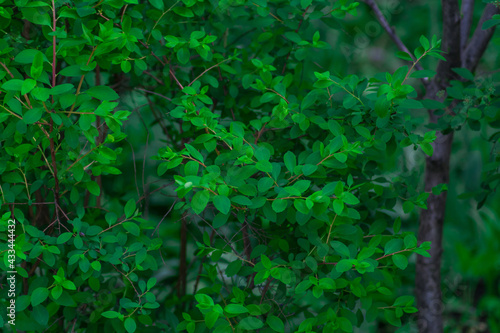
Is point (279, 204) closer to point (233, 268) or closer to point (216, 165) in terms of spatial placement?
point (216, 165)

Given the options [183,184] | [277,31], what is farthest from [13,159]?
[277,31]

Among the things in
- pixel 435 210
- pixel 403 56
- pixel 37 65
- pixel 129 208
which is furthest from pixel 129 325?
pixel 435 210

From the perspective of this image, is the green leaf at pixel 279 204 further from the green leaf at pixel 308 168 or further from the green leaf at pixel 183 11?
the green leaf at pixel 183 11

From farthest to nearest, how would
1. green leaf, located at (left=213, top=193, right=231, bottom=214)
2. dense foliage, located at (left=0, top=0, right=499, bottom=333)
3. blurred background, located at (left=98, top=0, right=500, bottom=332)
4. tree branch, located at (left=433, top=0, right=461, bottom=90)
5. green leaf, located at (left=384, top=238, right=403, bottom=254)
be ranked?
blurred background, located at (left=98, top=0, right=500, bottom=332)
tree branch, located at (left=433, top=0, right=461, bottom=90)
green leaf, located at (left=384, top=238, right=403, bottom=254)
dense foliage, located at (left=0, top=0, right=499, bottom=333)
green leaf, located at (left=213, top=193, right=231, bottom=214)

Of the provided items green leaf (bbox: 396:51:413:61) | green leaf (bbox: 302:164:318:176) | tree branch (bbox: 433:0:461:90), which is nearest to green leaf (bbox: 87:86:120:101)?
green leaf (bbox: 302:164:318:176)

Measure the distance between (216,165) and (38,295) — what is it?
0.51m

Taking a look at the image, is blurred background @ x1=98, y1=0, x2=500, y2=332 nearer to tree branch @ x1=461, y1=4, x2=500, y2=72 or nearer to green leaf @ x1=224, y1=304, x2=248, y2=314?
tree branch @ x1=461, y1=4, x2=500, y2=72

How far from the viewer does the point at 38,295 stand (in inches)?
48.7

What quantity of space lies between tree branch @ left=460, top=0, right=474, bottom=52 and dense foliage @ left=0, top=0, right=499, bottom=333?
0.36 metres

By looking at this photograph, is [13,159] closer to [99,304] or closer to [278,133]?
Result: [99,304]

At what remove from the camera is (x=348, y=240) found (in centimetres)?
137

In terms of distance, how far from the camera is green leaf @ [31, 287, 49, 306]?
4.03 ft

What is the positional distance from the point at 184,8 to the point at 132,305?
749 millimetres

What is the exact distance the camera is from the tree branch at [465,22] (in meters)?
1.87
